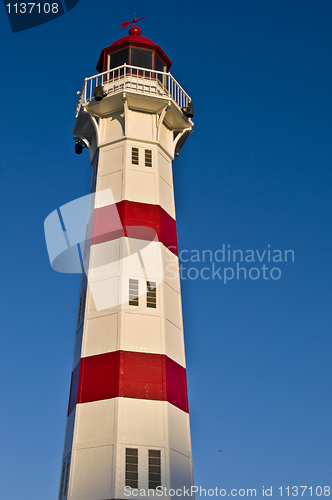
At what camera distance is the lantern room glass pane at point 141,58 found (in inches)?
1331

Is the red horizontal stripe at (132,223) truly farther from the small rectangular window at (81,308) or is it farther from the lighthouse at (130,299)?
the small rectangular window at (81,308)

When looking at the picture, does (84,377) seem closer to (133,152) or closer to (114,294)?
(114,294)

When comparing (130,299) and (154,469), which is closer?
(154,469)

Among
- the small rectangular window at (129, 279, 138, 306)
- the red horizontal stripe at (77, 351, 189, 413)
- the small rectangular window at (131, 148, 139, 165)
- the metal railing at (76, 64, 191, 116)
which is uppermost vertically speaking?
the metal railing at (76, 64, 191, 116)

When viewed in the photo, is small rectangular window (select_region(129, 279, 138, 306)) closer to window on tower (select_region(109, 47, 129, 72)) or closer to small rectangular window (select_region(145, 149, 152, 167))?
small rectangular window (select_region(145, 149, 152, 167))

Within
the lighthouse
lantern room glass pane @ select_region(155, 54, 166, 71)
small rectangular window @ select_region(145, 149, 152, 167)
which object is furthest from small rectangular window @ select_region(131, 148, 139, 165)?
lantern room glass pane @ select_region(155, 54, 166, 71)

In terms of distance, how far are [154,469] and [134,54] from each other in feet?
78.9

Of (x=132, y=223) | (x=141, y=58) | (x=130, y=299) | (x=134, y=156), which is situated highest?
(x=141, y=58)

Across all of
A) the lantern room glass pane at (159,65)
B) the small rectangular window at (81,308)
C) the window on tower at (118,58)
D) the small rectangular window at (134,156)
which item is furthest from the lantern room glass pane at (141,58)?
the small rectangular window at (81,308)

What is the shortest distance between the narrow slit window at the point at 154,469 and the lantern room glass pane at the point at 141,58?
22501 mm

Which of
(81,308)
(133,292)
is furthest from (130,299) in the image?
(81,308)

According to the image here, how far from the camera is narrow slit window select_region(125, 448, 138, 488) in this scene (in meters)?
21.6

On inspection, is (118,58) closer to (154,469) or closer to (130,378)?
(130,378)

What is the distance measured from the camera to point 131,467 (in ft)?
71.9
